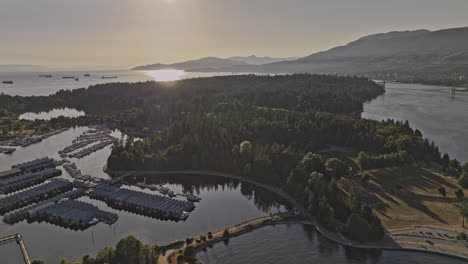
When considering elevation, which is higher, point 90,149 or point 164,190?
point 90,149

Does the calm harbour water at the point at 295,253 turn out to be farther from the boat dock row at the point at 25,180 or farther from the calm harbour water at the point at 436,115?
the calm harbour water at the point at 436,115

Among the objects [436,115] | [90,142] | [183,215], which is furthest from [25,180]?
[436,115]

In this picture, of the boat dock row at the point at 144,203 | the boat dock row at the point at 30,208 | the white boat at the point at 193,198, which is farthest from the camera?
the white boat at the point at 193,198

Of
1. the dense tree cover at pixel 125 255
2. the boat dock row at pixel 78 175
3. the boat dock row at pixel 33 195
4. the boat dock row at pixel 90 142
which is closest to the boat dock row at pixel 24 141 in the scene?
the boat dock row at pixel 90 142

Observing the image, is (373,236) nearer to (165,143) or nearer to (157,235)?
(157,235)

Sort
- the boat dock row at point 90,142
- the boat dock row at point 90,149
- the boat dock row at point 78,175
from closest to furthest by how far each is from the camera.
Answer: the boat dock row at point 78,175 < the boat dock row at point 90,149 < the boat dock row at point 90,142

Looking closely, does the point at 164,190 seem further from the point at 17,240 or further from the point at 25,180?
the point at 25,180
